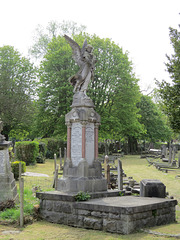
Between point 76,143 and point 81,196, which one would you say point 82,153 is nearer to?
point 76,143

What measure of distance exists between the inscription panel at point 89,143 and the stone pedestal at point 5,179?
9.96 feet

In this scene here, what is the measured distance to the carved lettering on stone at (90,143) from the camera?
31.3ft

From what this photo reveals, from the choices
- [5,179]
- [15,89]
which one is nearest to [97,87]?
[15,89]

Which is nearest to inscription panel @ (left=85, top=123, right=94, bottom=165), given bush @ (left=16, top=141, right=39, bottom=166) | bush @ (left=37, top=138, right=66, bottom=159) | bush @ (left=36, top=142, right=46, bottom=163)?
bush @ (left=16, top=141, right=39, bottom=166)

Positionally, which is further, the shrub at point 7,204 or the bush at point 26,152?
the bush at point 26,152

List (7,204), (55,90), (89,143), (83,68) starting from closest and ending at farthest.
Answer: (7,204) < (89,143) < (83,68) < (55,90)

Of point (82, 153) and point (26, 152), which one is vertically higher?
point (82, 153)

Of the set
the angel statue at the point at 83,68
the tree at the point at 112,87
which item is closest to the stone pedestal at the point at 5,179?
the angel statue at the point at 83,68

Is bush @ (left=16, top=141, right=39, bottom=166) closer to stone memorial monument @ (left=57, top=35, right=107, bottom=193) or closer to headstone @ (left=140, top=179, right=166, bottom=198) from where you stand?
stone memorial monument @ (left=57, top=35, right=107, bottom=193)

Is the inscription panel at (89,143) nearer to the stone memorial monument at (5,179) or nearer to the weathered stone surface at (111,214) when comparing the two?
the weathered stone surface at (111,214)

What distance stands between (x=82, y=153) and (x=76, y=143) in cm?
42

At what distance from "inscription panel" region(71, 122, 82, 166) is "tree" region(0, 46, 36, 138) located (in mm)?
22820

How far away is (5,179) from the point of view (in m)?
10.4

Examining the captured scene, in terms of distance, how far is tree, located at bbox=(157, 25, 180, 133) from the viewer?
14.2m
